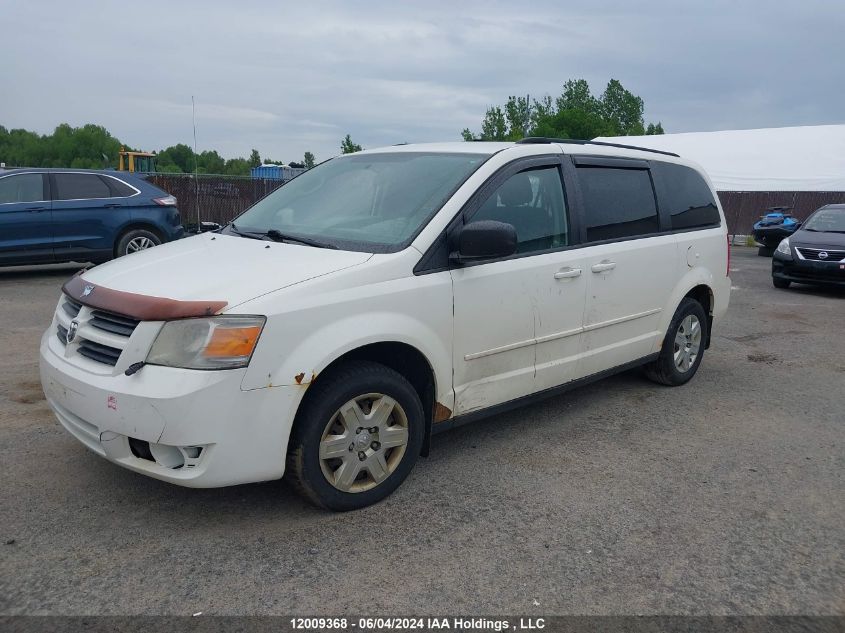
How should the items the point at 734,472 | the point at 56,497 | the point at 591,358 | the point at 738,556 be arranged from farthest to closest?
the point at 591,358, the point at 734,472, the point at 56,497, the point at 738,556

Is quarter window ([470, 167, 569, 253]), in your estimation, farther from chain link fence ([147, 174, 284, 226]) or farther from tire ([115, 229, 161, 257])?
chain link fence ([147, 174, 284, 226])

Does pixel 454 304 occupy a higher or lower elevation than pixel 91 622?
higher

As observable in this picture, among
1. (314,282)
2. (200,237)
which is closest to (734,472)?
(314,282)

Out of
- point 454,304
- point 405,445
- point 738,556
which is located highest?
point 454,304

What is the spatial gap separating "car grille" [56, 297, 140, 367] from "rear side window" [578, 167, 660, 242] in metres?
2.82

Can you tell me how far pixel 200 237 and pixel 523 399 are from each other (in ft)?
7.08

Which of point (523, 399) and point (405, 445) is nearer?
point (405, 445)

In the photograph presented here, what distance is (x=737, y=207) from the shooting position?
2992 cm

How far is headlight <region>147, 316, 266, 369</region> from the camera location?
10.2 ft

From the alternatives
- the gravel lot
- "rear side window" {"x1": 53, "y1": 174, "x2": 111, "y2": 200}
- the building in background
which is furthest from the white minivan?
the building in background

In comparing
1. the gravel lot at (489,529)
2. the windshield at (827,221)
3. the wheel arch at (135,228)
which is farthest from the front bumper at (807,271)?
the wheel arch at (135,228)

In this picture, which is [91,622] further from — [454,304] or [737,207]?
[737,207]

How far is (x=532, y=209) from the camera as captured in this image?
4.43 meters

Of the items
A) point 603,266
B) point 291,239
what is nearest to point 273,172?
point 603,266
